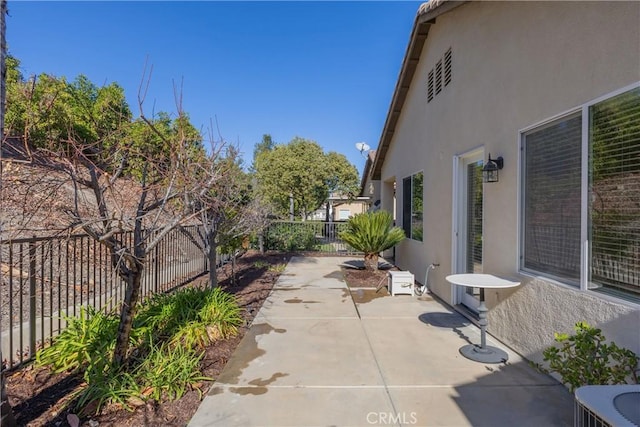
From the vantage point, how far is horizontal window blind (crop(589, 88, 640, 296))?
8.96 feet

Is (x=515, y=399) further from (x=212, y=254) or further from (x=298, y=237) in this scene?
(x=298, y=237)

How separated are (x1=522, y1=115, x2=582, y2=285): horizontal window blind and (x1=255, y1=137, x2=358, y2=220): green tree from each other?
15.5 metres

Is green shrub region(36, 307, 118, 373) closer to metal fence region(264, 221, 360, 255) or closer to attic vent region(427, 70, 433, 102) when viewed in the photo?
attic vent region(427, 70, 433, 102)

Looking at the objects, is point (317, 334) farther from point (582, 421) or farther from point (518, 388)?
point (582, 421)

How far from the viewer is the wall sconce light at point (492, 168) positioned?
14.8 ft

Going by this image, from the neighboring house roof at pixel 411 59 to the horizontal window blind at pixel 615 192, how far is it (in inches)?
134

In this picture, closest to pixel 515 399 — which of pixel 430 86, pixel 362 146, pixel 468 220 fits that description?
pixel 468 220

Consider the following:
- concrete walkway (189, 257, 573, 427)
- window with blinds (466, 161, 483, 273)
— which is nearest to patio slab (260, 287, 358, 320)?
concrete walkway (189, 257, 573, 427)

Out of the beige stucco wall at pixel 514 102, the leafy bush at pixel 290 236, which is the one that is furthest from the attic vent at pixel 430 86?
the leafy bush at pixel 290 236

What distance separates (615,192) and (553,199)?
739mm

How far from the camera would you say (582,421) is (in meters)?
1.98

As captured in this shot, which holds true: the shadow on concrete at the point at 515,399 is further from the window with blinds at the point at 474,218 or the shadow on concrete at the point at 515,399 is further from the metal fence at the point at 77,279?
the metal fence at the point at 77,279

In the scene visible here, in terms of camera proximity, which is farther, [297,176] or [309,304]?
[297,176]

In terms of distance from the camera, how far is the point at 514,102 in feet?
13.8
